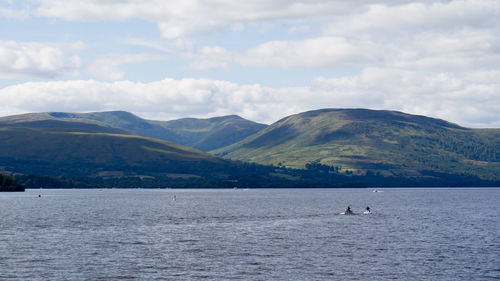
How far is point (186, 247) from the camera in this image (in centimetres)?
9669

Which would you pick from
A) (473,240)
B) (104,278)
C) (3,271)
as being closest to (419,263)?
(473,240)

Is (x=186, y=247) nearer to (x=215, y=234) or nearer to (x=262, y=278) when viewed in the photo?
(x=215, y=234)

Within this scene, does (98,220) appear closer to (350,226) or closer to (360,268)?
(350,226)

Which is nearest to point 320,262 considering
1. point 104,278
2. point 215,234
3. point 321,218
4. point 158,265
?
point 158,265

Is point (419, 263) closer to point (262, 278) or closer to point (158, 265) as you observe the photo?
point (262, 278)

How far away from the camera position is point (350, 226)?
5428 inches

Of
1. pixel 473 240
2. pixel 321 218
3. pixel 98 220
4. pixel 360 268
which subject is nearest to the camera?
pixel 360 268

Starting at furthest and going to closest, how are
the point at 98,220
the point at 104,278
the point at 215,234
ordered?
1. the point at 98,220
2. the point at 215,234
3. the point at 104,278

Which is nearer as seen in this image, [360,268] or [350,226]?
[360,268]

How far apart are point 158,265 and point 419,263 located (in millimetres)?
36530

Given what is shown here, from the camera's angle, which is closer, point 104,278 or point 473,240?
point 104,278

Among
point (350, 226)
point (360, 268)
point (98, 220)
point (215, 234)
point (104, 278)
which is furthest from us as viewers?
point (98, 220)

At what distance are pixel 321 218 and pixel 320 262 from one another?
270 ft

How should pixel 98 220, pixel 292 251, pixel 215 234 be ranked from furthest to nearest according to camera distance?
pixel 98 220
pixel 215 234
pixel 292 251
